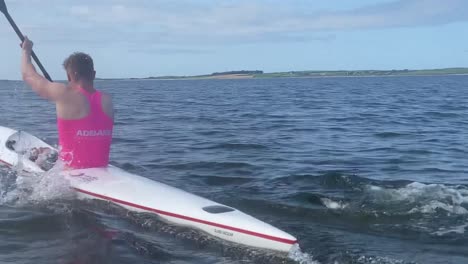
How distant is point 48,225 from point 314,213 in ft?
11.0

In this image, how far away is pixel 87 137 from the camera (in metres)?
7.25

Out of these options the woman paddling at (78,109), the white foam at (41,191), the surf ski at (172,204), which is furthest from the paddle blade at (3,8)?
the white foam at (41,191)

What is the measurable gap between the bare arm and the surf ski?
116cm

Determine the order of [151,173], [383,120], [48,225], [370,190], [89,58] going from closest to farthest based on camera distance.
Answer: [48,225], [89,58], [370,190], [151,173], [383,120]

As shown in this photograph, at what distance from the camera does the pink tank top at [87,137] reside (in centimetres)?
713

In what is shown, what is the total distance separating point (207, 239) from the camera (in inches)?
233

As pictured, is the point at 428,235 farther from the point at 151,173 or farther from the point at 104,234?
the point at 151,173

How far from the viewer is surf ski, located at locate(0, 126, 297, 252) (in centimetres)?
565

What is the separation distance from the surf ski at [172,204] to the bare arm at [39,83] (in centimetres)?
116

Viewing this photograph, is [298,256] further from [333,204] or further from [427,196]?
[427,196]

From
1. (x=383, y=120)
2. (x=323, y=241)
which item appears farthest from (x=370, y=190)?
(x=383, y=120)

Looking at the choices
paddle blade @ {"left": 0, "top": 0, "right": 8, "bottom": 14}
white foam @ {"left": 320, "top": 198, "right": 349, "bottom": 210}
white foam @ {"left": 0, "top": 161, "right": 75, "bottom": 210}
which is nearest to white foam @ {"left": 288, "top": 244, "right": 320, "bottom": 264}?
white foam @ {"left": 320, "top": 198, "right": 349, "bottom": 210}

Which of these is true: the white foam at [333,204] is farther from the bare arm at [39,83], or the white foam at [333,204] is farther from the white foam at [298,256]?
the bare arm at [39,83]

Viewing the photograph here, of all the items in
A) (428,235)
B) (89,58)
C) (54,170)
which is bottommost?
(428,235)
